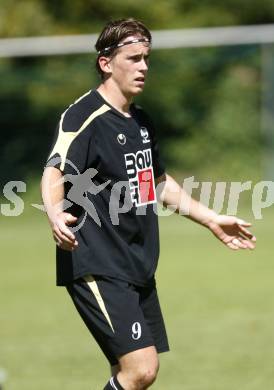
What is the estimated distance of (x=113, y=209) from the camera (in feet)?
17.9

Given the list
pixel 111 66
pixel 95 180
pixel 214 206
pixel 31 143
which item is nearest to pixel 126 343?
pixel 95 180

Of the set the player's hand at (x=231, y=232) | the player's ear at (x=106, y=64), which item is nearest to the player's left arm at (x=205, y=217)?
the player's hand at (x=231, y=232)

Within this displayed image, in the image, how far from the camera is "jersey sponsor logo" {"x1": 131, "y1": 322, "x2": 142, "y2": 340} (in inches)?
211

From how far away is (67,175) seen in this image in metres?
5.34

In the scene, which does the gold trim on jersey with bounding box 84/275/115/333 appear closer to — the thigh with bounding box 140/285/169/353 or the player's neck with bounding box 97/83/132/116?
the thigh with bounding box 140/285/169/353

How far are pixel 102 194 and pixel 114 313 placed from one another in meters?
0.55

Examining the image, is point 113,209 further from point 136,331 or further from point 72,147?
point 136,331

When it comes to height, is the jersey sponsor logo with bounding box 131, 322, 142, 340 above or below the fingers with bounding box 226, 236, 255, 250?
below

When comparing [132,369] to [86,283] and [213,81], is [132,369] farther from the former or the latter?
[213,81]

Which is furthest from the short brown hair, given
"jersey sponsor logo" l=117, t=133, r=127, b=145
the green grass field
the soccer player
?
the green grass field

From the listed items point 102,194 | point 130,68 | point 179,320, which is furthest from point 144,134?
point 179,320

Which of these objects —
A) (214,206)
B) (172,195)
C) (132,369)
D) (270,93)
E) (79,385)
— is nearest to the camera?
(132,369)

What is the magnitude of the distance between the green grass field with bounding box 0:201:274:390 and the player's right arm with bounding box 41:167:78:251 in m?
1.93

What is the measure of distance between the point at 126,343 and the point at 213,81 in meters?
11.0
